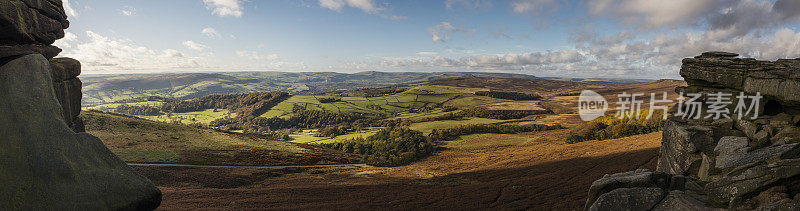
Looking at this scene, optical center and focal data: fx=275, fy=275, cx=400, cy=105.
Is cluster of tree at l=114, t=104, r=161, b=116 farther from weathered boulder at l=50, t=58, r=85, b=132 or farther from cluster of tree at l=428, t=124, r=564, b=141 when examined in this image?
weathered boulder at l=50, t=58, r=85, b=132


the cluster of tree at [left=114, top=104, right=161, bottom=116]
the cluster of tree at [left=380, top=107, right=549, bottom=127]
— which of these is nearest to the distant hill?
the cluster of tree at [left=380, top=107, right=549, bottom=127]

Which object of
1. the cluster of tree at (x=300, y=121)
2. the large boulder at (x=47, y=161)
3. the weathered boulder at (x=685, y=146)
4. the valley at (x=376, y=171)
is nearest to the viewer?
the large boulder at (x=47, y=161)

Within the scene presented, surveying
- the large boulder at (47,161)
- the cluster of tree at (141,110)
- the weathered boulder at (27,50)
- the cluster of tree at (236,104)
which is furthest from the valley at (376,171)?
the cluster of tree at (141,110)

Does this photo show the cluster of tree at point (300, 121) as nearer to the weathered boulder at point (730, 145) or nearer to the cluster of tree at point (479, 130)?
the cluster of tree at point (479, 130)

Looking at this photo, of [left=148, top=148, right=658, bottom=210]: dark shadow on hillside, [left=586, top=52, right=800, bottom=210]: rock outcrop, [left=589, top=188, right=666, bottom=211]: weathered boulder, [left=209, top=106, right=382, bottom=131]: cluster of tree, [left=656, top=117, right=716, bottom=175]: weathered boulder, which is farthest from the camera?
[left=209, top=106, right=382, bottom=131]: cluster of tree

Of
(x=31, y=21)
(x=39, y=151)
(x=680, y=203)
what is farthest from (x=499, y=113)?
(x=39, y=151)

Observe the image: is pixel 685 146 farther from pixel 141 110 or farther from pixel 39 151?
pixel 141 110
